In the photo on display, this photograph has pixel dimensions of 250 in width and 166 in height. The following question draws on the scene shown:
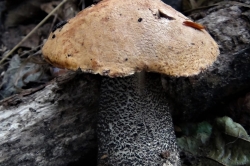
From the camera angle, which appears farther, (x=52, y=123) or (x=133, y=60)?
(x=52, y=123)

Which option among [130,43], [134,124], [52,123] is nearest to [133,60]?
[130,43]

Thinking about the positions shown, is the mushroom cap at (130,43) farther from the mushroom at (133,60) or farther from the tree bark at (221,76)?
the tree bark at (221,76)

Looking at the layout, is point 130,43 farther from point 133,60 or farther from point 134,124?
point 134,124

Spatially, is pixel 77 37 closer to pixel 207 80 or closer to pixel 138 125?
pixel 138 125

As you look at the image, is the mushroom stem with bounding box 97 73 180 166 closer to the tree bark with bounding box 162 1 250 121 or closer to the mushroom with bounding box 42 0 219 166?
the mushroom with bounding box 42 0 219 166

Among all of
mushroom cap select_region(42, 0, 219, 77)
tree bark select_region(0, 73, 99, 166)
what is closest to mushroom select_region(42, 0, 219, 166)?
mushroom cap select_region(42, 0, 219, 77)

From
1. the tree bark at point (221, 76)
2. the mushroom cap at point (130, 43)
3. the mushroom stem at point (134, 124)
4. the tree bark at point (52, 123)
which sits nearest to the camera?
the mushroom cap at point (130, 43)

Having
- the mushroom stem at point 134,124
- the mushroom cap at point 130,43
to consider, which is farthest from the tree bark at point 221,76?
the mushroom cap at point 130,43

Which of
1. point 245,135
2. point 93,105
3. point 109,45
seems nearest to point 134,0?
point 109,45

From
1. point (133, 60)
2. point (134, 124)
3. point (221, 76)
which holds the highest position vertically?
point (133, 60)
